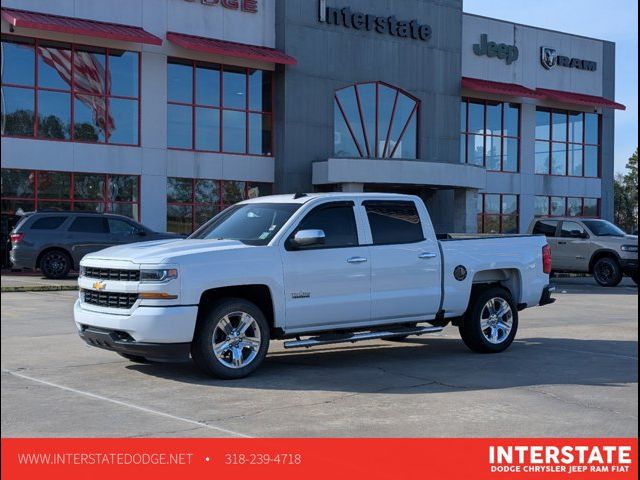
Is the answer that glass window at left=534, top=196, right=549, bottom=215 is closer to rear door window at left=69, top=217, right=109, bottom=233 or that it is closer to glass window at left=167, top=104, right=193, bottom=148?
glass window at left=167, top=104, right=193, bottom=148

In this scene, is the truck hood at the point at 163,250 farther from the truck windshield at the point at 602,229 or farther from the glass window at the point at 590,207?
the glass window at the point at 590,207

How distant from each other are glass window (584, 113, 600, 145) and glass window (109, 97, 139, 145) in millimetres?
25285

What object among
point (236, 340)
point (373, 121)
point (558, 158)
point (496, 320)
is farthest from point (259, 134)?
point (236, 340)

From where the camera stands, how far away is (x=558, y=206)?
46031 mm

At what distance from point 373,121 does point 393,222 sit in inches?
1100

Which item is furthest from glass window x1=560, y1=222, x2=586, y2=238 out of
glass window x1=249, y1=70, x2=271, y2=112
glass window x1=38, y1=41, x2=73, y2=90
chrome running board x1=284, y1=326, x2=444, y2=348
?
glass window x1=38, y1=41, x2=73, y2=90

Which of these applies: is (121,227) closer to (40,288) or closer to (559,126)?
(40,288)

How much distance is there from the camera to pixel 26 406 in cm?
755

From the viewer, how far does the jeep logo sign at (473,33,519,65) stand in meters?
41.7

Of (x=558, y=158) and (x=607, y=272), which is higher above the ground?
(x=558, y=158)

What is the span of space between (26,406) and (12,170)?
80.1 feet

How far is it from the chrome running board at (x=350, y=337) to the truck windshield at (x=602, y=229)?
16704 mm
